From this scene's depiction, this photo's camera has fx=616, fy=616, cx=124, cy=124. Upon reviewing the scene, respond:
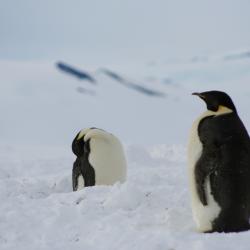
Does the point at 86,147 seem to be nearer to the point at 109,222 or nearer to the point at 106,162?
the point at 106,162

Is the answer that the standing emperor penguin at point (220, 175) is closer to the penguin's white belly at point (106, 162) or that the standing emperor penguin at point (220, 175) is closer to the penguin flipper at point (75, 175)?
the penguin's white belly at point (106, 162)

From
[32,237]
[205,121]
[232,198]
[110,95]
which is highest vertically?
[110,95]

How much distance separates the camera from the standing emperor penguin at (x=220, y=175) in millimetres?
5523

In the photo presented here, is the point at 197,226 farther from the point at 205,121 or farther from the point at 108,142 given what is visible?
the point at 108,142

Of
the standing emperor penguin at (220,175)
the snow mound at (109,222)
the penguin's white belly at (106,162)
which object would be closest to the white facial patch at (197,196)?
the standing emperor penguin at (220,175)

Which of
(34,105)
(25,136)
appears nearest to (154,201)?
(25,136)

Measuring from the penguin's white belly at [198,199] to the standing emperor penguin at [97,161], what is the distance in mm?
3039

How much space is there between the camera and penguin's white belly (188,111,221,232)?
5578 millimetres

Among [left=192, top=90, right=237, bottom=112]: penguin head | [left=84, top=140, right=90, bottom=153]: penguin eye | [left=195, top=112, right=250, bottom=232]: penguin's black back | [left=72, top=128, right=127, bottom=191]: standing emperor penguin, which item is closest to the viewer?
[left=195, top=112, right=250, bottom=232]: penguin's black back

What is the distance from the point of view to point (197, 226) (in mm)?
5719

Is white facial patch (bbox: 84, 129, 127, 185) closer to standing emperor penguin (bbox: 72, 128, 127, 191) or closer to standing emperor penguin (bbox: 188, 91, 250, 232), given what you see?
standing emperor penguin (bbox: 72, 128, 127, 191)

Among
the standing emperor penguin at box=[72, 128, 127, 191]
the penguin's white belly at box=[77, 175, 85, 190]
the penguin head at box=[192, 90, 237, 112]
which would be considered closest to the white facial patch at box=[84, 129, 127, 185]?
the standing emperor penguin at box=[72, 128, 127, 191]

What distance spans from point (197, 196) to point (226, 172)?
363mm

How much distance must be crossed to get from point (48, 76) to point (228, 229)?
35.8 metres
